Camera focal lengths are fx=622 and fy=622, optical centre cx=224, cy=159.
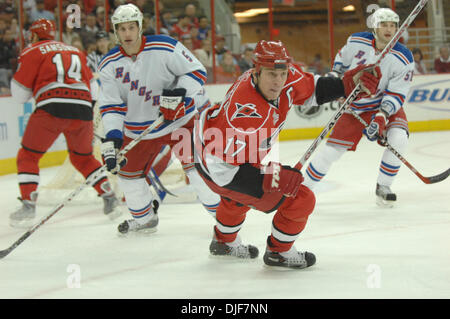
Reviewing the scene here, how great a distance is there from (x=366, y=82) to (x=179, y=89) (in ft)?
2.92

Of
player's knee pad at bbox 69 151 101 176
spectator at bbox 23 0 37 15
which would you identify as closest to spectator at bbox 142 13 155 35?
spectator at bbox 23 0 37 15

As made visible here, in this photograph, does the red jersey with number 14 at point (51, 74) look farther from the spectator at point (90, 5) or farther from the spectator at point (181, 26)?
the spectator at point (181, 26)

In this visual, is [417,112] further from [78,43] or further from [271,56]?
[271,56]

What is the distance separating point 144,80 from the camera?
2.94 m

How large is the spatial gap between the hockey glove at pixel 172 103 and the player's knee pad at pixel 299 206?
761 mm

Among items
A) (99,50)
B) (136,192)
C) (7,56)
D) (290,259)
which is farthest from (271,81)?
(7,56)

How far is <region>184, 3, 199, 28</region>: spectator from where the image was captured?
7.36 m

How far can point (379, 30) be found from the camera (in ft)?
11.6

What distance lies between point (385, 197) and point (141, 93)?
1.54 meters

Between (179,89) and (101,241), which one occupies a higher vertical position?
(179,89)

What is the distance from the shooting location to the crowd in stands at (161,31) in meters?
6.25
